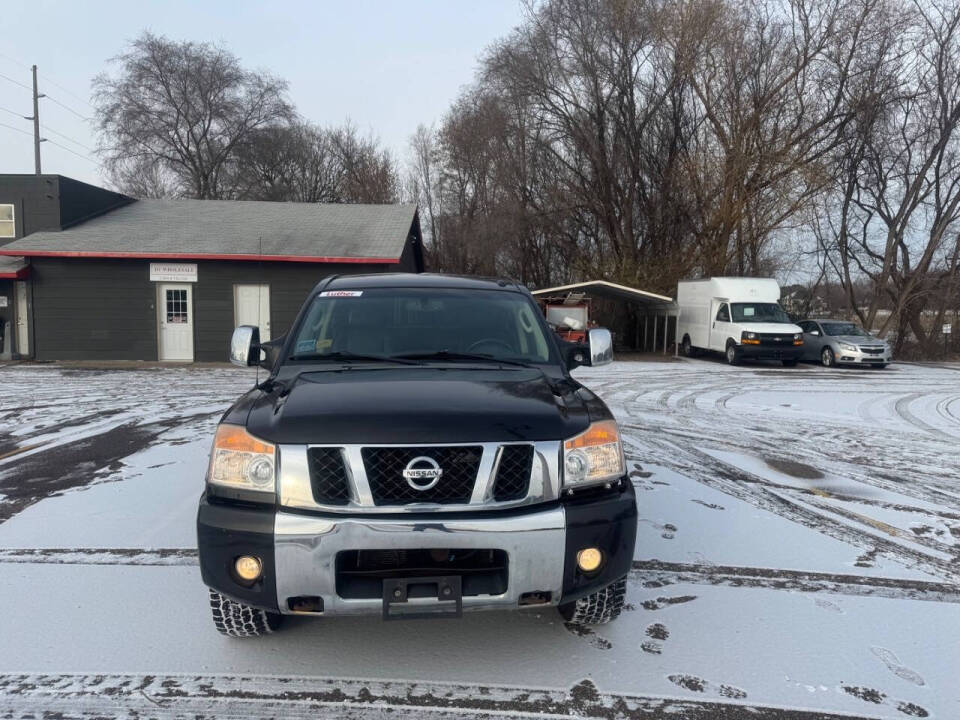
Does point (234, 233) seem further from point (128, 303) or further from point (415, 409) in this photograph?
point (415, 409)

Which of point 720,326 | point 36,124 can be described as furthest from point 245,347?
point 36,124

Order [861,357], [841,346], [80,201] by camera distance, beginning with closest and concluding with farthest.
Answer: [861,357] → [841,346] → [80,201]

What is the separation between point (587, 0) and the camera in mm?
28422

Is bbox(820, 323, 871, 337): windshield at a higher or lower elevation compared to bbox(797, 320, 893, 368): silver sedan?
higher

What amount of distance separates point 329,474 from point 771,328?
19.3m

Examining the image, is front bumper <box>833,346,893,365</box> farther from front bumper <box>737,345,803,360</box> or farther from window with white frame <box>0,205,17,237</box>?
window with white frame <box>0,205,17,237</box>

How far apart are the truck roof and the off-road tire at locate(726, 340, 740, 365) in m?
16.6

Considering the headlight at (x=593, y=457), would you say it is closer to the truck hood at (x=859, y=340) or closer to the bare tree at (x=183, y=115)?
the truck hood at (x=859, y=340)

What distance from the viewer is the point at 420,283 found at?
4.62m

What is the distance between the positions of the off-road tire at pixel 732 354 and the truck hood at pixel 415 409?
17.8 metres

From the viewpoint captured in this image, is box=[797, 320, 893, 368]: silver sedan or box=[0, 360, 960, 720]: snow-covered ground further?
box=[797, 320, 893, 368]: silver sedan

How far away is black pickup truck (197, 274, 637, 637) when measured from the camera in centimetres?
271

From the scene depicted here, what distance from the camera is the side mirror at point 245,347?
4.44m

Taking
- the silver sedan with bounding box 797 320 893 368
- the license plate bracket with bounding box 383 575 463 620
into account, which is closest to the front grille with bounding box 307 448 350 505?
the license plate bracket with bounding box 383 575 463 620
